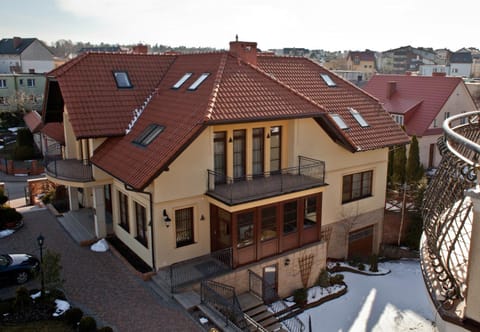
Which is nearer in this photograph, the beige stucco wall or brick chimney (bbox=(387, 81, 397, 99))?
the beige stucco wall

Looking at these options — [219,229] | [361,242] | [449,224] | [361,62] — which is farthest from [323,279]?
[361,62]

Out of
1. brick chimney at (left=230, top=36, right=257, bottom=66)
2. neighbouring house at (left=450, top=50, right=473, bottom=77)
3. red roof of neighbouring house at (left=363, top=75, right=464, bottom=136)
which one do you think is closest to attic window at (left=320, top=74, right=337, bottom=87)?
brick chimney at (left=230, top=36, right=257, bottom=66)

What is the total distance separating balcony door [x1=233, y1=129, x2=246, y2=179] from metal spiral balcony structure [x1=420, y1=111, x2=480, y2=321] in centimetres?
1061

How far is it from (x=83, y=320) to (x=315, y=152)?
10736 mm

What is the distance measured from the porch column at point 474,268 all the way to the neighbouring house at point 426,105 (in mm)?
29595

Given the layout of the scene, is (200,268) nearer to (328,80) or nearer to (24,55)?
(328,80)

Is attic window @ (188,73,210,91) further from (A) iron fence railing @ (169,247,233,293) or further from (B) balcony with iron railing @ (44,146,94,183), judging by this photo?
(A) iron fence railing @ (169,247,233,293)

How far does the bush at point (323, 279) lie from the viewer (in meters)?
17.7

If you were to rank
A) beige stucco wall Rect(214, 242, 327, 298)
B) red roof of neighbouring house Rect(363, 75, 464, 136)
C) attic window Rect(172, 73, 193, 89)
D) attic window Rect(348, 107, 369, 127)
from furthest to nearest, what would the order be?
red roof of neighbouring house Rect(363, 75, 464, 136)
attic window Rect(348, 107, 369, 127)
attic window Rect(172, 73, 193, 89)
beige stucco wall Rect(214, 242, 327, 298)

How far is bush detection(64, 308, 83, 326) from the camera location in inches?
497

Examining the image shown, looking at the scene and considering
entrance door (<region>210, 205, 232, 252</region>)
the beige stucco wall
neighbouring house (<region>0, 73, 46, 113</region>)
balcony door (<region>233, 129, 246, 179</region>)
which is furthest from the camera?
neighbouring house (<region>0, 73, 46, 113</region>)

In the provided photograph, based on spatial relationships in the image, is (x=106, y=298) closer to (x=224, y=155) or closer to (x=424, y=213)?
(x=224, y=155)

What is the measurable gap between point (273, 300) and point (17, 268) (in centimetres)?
898

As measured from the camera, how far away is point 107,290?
14.7 m
